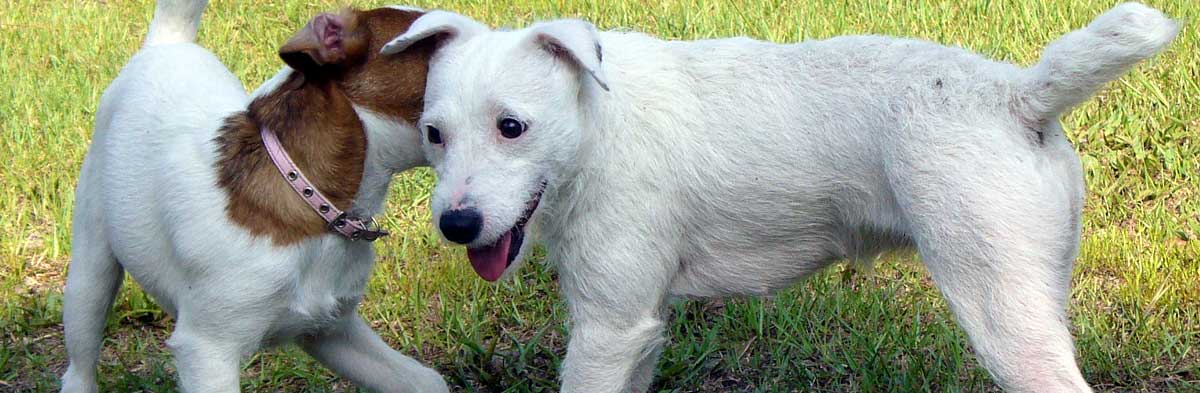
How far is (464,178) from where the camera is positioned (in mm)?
3463

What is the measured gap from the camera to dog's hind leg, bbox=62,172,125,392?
4.45 meters

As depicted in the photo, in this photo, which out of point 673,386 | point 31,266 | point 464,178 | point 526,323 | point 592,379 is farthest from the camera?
point 31,266

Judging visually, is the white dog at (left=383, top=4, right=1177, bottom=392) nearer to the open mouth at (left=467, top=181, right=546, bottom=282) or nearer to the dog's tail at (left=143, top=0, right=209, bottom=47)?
the open mouth at (left=467, top=181, right=546, bottom=282)

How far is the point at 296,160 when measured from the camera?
3.94m

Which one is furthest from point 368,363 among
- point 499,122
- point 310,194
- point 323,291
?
point 499,122

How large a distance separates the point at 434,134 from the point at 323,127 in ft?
1.52

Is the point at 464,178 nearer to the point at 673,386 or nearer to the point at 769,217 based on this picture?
the point at 769,217

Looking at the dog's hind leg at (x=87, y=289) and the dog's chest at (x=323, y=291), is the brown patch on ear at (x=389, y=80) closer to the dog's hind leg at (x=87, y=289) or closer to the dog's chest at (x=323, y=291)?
the dog's chest at (x=323, y=291)

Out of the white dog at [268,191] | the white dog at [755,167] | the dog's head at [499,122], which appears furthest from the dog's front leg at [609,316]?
the white dog at [268,191]

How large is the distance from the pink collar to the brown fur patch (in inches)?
0.8

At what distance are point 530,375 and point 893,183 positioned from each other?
1.88 meters

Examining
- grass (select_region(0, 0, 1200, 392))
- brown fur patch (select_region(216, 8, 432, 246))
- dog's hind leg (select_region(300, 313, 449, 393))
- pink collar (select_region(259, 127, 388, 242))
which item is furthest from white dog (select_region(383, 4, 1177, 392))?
grass (select_region(0, 0, 1200, 392))

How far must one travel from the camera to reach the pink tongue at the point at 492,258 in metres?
3.61

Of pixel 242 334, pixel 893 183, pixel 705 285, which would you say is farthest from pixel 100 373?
pixel 893 183
